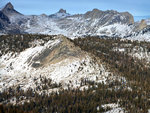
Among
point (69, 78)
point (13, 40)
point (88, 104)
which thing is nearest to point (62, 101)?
point (88, 104)

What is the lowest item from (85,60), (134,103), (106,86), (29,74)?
(134,103)

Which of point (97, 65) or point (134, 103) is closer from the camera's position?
point (134, 103)

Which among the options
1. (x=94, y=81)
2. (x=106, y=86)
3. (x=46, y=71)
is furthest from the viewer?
(x=46, y=71)

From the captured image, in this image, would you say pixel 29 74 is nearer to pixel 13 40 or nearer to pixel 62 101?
pixel 62 101

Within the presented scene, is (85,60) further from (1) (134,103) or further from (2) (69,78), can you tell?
(1) (134,103)

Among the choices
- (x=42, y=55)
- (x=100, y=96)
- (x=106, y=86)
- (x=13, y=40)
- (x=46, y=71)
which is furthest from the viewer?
(x=13, y=40)

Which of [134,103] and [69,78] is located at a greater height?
[69,78]

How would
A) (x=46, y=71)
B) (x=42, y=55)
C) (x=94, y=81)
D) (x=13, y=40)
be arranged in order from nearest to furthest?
(x=94, y=81) < (x=46, y=71) < (x=42, y=55) < (x=13, y=40)

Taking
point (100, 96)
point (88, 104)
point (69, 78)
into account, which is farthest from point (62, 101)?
point (69, 78)

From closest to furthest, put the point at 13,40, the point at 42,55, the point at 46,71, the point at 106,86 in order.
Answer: the point at 106,86
the point at 46,71
the point at 42,55
the point at 13,40
